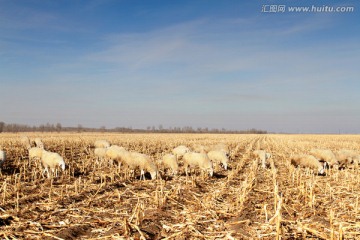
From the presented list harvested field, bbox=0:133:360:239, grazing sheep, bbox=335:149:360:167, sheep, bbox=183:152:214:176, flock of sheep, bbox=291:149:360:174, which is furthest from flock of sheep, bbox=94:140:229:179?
grazing sheep, bbox=335:149:360:167

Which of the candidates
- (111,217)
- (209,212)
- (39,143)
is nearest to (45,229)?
(111,217)

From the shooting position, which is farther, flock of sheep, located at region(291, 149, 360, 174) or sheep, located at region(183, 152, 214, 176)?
flock of sheep, located at region(291, 149, 360, 174)

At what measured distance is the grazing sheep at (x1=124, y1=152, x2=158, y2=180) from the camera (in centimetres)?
1381

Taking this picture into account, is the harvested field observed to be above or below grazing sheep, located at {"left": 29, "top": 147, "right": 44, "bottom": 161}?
below

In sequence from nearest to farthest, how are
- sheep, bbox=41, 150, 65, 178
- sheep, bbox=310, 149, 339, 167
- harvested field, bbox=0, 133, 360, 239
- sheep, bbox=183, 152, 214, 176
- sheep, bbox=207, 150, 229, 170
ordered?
harvested field, bbox=0, 133, 360, 239 → sheep, bbox=41, 150, 65, 178 → sheep, bbox=183, 152, 214, 176 → sheep, bbox=207, 150, 229, 170 → sheep, bbox=310, 149, 339, 167

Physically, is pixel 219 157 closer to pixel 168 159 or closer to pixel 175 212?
pixel 168 159

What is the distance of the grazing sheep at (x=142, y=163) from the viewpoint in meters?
13.8

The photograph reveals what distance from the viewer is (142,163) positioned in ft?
46.3

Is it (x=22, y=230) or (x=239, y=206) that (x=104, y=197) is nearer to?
(x=22, y=230)

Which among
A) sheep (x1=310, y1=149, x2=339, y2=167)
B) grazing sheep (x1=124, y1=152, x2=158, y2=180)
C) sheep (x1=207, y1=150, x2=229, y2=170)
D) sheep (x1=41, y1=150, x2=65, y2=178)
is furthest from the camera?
sheep (x1=310, y1=149, x2=339, y2=167)

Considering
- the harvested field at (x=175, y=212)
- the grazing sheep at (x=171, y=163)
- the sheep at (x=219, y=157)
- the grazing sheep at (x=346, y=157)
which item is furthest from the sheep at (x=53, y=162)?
the grazing sheep at (x=346, y=157)

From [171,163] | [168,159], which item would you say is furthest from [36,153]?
[171,163]

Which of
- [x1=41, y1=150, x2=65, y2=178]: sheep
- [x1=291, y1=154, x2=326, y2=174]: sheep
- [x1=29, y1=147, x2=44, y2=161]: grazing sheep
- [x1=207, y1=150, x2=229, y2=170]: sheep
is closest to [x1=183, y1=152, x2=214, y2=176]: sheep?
[x1=207, y1=150, x2=229, y2=170]: sheep

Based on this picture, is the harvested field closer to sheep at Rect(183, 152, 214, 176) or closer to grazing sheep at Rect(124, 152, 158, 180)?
grazing sheep at Rect(124, 152, 158, 180)
